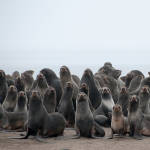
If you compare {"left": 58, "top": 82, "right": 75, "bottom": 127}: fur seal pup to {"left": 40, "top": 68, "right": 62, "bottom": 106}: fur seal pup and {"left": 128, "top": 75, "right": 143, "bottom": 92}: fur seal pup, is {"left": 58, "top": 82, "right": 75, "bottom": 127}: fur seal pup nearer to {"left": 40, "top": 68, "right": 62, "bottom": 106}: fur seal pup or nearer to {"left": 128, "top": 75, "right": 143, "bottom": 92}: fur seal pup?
{"left": 40, "top": 68, "right": 62, "bottom": 106}: fur seal pup

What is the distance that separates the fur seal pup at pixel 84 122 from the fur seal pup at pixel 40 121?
435 mm

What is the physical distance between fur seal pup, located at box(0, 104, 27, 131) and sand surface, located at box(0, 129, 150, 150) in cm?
107

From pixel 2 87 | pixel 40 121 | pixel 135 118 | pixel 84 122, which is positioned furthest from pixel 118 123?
pixel 2 87

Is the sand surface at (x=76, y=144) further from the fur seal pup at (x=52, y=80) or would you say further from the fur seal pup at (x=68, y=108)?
the fur seal pup at (x=52, y=80)

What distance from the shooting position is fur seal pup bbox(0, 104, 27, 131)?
1148cm

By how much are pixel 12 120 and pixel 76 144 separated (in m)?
2.38

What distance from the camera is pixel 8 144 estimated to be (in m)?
9.49

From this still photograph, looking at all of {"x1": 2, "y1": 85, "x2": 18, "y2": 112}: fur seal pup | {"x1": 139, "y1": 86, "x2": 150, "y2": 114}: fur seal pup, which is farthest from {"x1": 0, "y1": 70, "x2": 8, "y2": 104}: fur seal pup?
{"x1": 139, "y1": 86, "x2": 150, "y2": 114}: fur seal pup

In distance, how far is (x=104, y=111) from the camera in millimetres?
12492

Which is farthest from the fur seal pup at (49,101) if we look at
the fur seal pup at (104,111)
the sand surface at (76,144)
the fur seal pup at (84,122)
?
the sand surface at (76,144)

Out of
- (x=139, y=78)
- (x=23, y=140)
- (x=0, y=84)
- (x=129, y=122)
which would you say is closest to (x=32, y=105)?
(x=23, y=140)

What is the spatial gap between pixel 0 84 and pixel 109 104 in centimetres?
313

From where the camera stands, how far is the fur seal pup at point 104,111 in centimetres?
1221

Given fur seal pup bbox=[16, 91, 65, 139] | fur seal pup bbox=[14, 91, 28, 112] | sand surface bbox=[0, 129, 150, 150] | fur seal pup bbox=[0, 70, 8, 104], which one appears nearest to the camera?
sand surface bbox=[0, 129, 150, 150]
